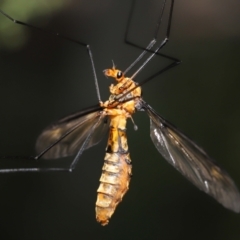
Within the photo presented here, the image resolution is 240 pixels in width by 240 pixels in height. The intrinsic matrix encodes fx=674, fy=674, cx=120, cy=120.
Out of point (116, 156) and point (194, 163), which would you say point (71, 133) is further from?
point (194, 163)

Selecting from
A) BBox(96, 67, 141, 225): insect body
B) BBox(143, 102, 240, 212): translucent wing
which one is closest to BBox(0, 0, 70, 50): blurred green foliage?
BBox(96, 67, 141, 225): insect body

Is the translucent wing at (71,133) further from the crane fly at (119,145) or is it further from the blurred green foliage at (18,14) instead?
the blurred green foliage at (18,14)

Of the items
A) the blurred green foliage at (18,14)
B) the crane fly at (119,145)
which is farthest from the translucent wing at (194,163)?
the blurred green foliage at (18,14)

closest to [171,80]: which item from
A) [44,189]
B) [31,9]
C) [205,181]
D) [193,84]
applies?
[193,84]

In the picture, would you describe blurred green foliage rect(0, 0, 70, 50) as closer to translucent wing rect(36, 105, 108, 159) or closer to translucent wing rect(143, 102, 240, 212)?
translucent wing rect(36, 105, 108, 159)

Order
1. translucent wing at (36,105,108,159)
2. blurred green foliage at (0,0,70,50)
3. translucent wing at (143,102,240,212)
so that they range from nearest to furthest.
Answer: translucent wing at (143,102,240,212), translucent wing at (36,105,108,159), blurred green foliage at (0,0,70,50)

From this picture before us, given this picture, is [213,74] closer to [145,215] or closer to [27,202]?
[145,215]

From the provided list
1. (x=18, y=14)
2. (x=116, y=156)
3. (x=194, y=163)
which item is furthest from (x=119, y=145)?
(x=18, y=14)
